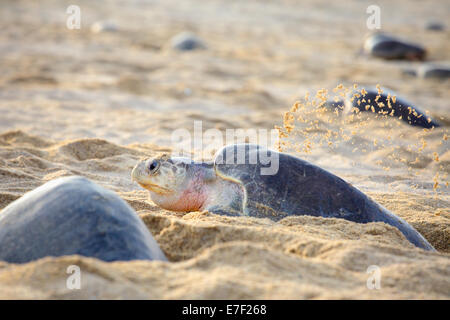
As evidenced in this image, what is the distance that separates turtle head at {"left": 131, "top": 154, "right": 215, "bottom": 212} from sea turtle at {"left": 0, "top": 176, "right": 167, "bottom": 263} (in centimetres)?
70

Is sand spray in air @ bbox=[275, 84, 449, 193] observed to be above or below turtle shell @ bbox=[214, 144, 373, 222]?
above

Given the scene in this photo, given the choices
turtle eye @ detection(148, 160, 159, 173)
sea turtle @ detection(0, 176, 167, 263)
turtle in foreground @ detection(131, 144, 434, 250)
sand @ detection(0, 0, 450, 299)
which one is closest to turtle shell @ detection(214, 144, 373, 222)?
turtle in foreground @ detection(131, 144, 434, 250)

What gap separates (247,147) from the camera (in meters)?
2.57

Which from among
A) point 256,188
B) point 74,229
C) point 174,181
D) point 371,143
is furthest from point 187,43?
point 74,229

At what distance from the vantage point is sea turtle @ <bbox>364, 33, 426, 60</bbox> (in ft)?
31.5

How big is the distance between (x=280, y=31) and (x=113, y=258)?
11333 mm

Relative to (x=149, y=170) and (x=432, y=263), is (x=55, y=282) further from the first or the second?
(x=432, y=263)

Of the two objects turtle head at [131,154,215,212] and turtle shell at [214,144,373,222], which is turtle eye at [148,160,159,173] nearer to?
turtle head at [131,154,215,212]

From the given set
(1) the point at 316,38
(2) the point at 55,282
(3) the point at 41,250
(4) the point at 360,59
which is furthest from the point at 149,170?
(1) the point at 316,38

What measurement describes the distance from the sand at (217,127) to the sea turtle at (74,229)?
0.36 feet

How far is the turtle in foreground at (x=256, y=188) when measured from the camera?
2.32 m

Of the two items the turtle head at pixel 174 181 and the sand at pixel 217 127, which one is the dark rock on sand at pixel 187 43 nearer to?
the sand at pixel 217 127

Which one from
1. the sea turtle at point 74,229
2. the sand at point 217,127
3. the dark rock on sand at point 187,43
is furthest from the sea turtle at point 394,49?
the sea turtle at point 74,229
